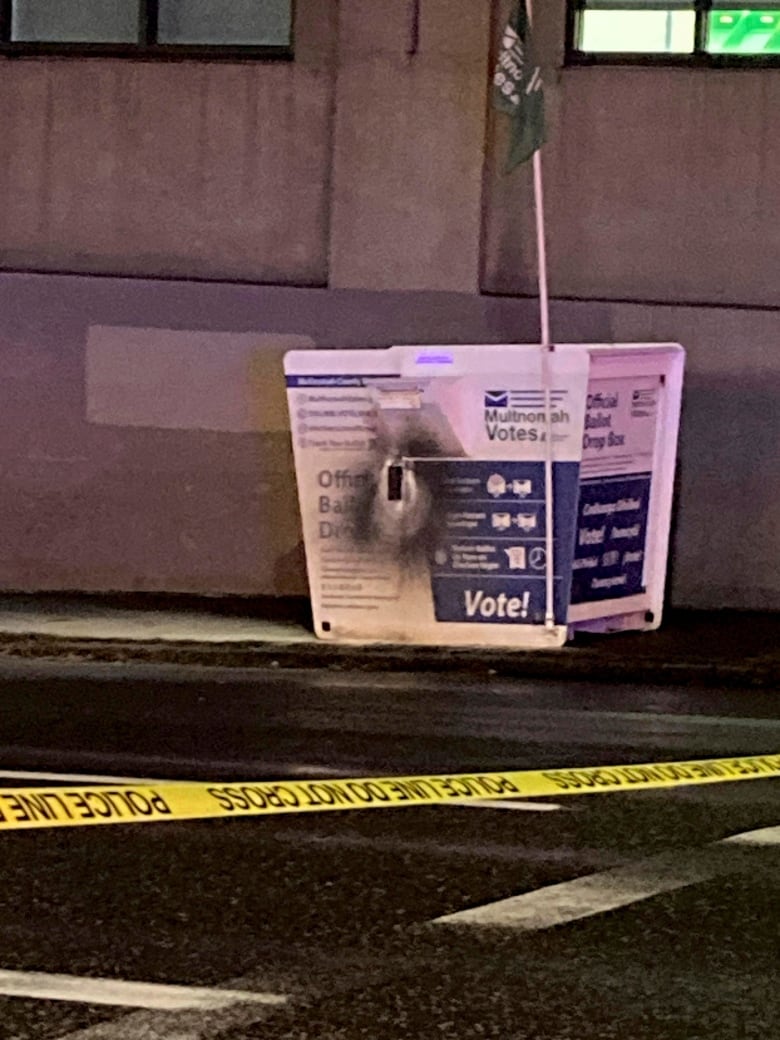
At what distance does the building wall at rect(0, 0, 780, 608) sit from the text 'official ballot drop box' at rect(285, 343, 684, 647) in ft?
6.74

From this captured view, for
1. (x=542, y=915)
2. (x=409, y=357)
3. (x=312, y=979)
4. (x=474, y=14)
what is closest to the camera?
(x=312, y=979)

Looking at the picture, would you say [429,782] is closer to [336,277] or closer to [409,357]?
[409,357]

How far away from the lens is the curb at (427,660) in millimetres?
12164

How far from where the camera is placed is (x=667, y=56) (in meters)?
15.0

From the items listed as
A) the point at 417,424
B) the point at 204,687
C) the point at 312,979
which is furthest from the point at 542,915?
the point at 417,424

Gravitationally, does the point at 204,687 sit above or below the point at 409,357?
below

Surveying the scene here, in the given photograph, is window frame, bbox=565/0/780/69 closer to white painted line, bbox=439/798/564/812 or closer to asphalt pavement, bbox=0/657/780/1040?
asphalt pavement, bbox=0/657/780/1040

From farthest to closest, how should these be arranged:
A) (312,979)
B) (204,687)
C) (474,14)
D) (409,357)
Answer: (474,14) → (409,357) → (204,687) → (312,979)

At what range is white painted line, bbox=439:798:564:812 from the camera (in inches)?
319

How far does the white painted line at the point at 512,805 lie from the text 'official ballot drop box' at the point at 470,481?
4370mm

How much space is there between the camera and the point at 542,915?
256 inches

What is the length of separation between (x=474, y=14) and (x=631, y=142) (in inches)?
57.7

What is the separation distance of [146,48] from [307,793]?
8823 mm

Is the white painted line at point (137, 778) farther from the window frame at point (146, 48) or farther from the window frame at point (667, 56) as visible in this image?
the window frame at point (146, 48)
